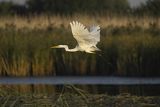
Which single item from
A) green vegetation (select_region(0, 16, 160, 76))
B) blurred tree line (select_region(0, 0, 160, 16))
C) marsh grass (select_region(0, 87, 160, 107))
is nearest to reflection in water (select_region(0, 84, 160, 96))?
green vegetation (select_region(0, 16, 160, 76))

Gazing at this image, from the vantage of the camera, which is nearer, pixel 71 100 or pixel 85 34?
pixel 71 100

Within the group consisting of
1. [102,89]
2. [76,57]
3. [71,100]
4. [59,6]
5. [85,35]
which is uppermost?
[59,6]

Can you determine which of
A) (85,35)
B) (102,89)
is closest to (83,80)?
(102,89)

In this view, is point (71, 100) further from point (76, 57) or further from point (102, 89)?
point (76, 57)

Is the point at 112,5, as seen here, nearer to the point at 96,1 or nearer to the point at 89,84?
the point at 96,1

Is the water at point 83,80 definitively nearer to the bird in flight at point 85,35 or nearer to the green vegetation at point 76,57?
the green vegetation at point 76,57

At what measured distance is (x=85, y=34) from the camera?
9.36m

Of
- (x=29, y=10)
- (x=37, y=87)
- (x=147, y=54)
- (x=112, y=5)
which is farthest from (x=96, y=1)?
(x=37, y=87)

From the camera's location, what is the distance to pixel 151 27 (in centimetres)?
1767

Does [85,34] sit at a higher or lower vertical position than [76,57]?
higher

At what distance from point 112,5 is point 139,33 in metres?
18.8

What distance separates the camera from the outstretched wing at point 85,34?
360 inches

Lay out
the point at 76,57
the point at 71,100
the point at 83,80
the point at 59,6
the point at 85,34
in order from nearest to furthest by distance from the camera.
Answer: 1. the point at 71,100
2. the point at 85,34
3. the point at 83,80
4. the point at 76,57
5. the point at 59,6

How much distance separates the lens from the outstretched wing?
9148mm
